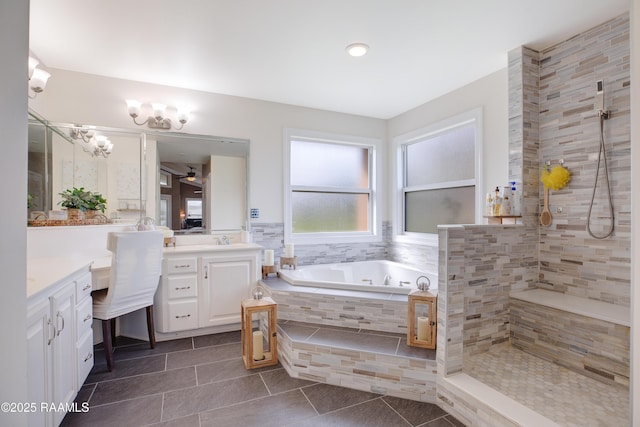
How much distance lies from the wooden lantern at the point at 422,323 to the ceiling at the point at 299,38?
189 cm

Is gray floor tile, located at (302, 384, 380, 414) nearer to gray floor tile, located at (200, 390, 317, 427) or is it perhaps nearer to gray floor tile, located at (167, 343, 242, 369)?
gray floor tile, located at (200, 390, 317, 427)

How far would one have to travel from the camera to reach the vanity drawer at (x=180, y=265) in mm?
2857

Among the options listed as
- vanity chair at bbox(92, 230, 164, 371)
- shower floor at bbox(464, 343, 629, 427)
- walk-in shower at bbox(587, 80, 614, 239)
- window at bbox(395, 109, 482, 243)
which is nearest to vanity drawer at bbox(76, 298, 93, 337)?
vanity chair at bbox(92, 230, 164, 371)

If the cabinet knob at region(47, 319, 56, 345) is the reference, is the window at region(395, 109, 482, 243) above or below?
above

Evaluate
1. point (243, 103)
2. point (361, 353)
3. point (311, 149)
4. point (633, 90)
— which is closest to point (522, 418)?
point (361, 353)

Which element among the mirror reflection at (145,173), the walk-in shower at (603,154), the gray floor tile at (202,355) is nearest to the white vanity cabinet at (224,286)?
the gray floor tile at (202,355)

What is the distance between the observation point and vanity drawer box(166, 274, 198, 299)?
2.86m

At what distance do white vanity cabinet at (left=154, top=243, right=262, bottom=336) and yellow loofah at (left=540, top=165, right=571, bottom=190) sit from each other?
2582mm

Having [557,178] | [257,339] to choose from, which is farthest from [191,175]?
[557,178]

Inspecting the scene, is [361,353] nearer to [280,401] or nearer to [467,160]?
[280,401]

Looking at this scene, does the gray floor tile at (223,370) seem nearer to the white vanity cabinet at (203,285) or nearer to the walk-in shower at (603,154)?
the white vanity cabinet at (203,285)

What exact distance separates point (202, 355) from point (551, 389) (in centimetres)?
241

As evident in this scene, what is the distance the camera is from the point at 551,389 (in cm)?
176

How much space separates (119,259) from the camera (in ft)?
7.50
